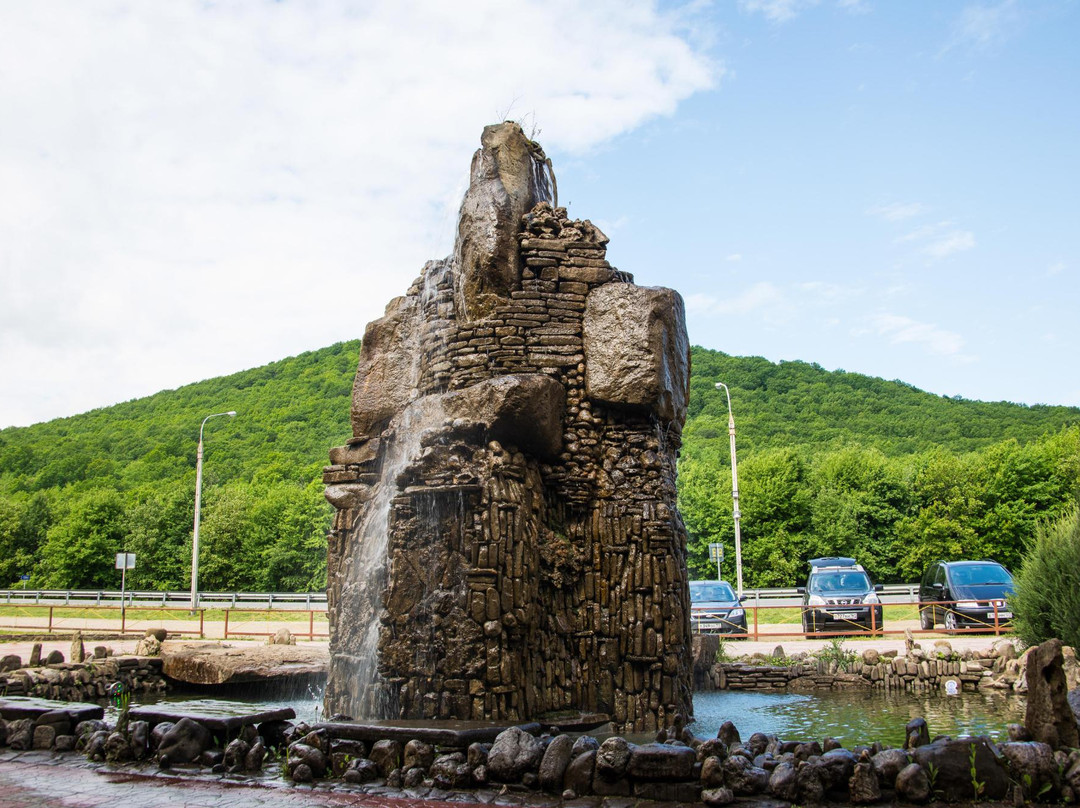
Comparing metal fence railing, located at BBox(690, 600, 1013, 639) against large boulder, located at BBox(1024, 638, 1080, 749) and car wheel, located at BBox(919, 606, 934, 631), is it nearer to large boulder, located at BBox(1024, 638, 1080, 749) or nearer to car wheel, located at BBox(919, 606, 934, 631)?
car wheel, located at BBox(919, 606, 934, 631)

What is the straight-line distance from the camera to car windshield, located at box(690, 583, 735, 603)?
2209 cm

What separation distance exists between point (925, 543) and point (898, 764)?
39.0 meters

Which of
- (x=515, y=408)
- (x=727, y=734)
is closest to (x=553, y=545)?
(x=515, y=408)

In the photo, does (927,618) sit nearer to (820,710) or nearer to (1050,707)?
(820,710)

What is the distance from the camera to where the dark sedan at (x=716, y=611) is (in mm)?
20781

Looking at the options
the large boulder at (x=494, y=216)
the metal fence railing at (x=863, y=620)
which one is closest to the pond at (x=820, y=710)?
the metal fence railing at (x=863, y=620)

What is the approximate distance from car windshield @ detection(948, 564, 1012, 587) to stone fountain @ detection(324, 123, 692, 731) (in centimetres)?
1200

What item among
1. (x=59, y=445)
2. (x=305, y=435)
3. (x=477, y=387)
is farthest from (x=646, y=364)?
(x=59, y=445)

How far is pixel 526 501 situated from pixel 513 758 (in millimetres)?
3958

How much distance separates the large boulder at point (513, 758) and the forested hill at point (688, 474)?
37.1 meters

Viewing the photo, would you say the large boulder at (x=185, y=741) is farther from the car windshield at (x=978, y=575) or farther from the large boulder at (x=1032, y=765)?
the car windshield at (x=978, y=575)

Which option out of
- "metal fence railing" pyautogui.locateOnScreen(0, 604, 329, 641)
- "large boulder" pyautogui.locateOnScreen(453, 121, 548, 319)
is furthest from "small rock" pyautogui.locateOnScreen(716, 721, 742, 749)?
"metal fence railing" pyautogui.locateOnScreen(0, 604, 329, 641)

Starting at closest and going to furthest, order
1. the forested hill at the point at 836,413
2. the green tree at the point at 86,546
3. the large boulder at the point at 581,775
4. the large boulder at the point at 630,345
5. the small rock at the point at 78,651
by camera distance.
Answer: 1. the large boulder at the point at 581,775
2. the large boulder at the point at 630,345
3. the small rock at the point at 78,651
4. the green tree at the point at 86,546
5. the forested hill at the point at 836,413

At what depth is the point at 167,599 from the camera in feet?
136
